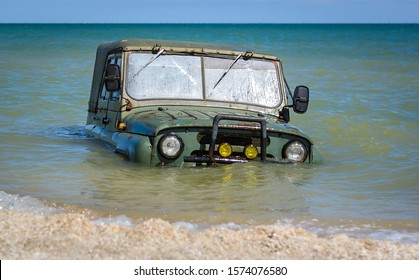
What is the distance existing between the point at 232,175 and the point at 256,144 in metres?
0.39

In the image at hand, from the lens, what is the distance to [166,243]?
5262 millimetres

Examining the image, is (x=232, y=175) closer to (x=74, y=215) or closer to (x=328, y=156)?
(x=74, y=215)

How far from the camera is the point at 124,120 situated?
862cm

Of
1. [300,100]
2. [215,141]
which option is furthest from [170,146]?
[300,100]

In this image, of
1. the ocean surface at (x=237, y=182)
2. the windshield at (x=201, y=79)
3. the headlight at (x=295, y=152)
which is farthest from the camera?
the windshield at (x=201, y=79)

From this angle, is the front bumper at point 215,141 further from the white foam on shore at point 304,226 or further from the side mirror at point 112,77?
the white foam on shore at point 304,226

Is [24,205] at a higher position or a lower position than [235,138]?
lower

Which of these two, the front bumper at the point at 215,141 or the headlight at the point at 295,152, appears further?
the headlight at the point at 295,152

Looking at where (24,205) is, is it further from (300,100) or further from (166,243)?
(300,100)

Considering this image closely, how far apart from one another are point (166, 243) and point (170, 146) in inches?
106

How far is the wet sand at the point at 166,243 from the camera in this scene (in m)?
5.03

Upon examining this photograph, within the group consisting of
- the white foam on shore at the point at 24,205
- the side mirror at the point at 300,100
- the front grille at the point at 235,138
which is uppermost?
the side mirror at the point at 300,100

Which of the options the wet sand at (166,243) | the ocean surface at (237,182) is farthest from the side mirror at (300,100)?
the wet sand at (166,243)
